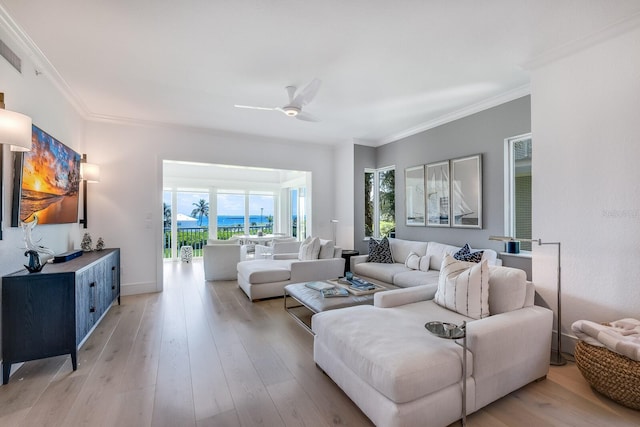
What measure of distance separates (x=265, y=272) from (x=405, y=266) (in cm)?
220

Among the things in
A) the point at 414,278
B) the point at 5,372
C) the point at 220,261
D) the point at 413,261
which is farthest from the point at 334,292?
the point at 220,261

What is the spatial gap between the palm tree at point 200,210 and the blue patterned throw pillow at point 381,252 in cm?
564

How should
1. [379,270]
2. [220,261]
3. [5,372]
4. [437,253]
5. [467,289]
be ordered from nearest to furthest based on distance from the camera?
[5,372] < [467,289] < [437,253] < [379,270] < [220,261]

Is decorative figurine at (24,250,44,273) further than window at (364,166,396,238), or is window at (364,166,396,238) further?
window at (364,166,396,238)

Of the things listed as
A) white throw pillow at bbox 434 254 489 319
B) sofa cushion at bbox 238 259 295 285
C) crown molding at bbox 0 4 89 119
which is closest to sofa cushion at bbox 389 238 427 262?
sofa cushion at bbox 238 259 295 285

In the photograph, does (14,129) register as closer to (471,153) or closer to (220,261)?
(220,261)

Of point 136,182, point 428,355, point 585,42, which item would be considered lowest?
point 428,355

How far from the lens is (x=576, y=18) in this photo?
7.40ft

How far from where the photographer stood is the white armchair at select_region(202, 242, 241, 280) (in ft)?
18.4

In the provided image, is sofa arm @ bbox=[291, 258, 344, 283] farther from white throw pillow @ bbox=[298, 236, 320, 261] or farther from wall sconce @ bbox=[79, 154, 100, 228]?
wall sconce @ bbox=[79, 154, 100, 228]

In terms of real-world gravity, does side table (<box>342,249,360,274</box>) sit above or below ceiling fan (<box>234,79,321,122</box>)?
below

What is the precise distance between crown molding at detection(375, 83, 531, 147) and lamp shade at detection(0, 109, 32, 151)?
15.9 feet

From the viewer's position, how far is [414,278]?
3.91 meters

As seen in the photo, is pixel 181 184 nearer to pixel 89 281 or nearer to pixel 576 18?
pixel 89 281
